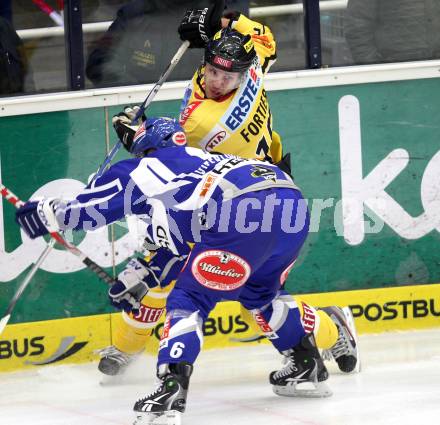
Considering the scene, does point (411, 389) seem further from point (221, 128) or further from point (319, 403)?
point (221, 128)

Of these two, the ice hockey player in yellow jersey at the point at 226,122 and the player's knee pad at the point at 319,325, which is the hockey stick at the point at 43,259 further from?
the player's knee pad at the point at 319,325

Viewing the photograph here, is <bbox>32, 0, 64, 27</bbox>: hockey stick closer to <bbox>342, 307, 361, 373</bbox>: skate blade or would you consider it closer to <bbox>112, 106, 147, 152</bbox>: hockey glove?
<bbox>112, 106, 147, 152</bbox>: hockey glove

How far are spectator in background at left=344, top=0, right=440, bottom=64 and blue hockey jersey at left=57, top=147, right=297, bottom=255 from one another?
1.82m

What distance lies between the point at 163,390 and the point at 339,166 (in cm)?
209

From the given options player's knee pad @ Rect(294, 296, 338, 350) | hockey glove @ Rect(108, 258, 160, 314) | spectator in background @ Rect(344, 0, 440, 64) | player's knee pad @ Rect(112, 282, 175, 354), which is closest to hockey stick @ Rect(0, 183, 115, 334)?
hockey glove @ Rect(108, 258, 160, 314)

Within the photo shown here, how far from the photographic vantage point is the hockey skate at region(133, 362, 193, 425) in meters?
4.01

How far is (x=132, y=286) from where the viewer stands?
16.1ft

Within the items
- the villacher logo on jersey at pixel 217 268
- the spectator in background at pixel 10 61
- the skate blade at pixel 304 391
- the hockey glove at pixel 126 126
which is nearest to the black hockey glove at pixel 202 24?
the hockey glove at pixel 126 126

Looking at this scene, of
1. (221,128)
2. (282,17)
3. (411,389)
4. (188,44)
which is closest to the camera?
(411,389)

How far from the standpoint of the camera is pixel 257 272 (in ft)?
14.6

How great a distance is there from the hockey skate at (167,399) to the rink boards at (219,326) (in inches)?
57.5

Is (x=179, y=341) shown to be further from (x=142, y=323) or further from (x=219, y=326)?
(x=219, y=326)

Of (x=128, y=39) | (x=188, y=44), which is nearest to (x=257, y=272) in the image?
(x=188, y=44)

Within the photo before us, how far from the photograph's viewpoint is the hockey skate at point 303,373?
183 inches
